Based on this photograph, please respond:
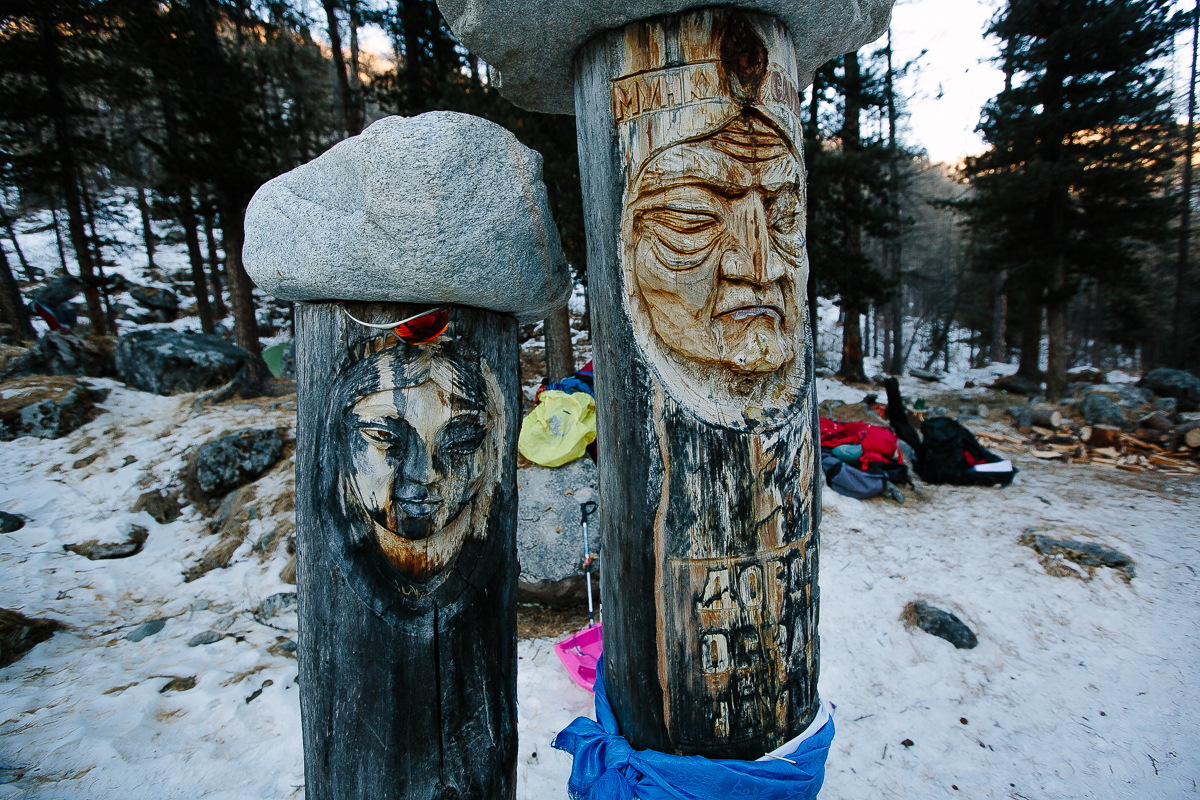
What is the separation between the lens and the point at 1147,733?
283 centimetres

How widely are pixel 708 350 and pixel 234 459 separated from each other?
5.63 metres

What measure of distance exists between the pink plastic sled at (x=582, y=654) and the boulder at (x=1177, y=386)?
1133 centimetres

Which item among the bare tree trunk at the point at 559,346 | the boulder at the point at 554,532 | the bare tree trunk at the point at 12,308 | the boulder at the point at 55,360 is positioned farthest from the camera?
the bare tree trunk at the point at 12,308

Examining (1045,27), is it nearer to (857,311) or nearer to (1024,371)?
(857,311)

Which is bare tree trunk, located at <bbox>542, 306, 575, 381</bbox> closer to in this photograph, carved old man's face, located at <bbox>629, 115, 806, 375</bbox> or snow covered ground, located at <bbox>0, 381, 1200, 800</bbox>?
snow covered ground, located at <bbox>0, 381, 1200, 800</bbox>

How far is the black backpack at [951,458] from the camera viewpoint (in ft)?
19.3

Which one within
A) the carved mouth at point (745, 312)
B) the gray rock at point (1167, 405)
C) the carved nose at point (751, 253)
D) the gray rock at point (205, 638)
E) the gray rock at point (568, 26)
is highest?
the gray rock at point (568, 26)

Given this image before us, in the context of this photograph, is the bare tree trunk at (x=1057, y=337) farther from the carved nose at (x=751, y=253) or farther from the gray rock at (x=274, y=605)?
the gray rock at (x=274, y=605)

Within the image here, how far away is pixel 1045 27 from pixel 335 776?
46.8ft

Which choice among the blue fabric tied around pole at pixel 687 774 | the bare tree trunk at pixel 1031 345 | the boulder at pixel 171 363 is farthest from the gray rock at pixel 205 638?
the bare tree trunk at pixel 1031 345

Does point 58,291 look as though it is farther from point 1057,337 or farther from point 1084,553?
point 1057,337

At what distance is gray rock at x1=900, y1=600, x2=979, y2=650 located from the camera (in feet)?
11.5

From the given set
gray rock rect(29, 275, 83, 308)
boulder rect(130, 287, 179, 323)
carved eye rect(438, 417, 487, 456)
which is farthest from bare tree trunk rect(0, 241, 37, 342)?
carved eye rect(438, 417, 487, 456)

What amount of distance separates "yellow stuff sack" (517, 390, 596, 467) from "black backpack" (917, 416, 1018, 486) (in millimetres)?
3849
